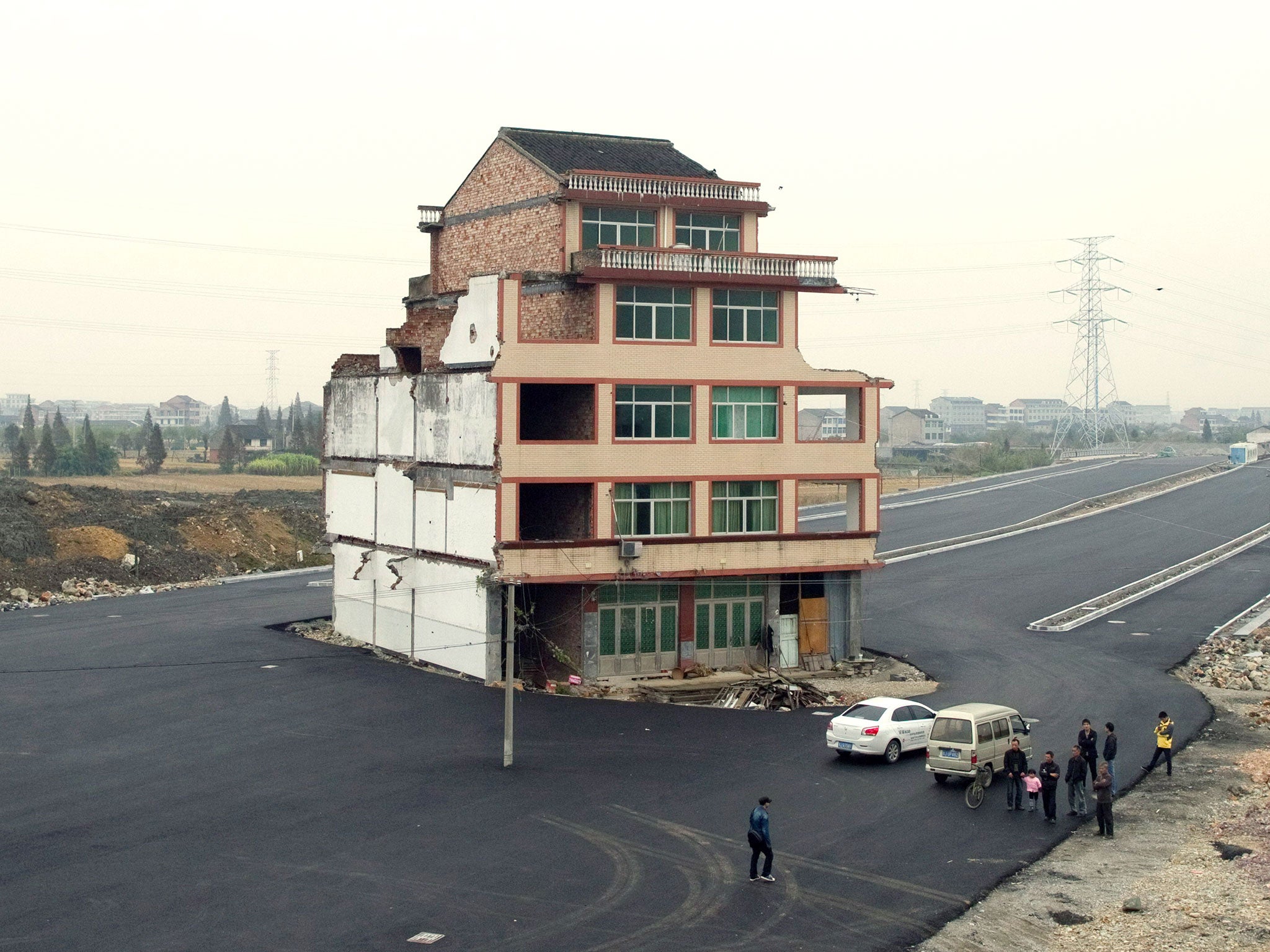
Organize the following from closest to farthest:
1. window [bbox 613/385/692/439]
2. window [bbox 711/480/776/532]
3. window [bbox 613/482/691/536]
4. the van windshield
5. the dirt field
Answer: the van windshield → window [bbox 613/385/692/439] → window [bbox 613/482/691/536] → window [bbox 711/480/776/532] → the dirt field

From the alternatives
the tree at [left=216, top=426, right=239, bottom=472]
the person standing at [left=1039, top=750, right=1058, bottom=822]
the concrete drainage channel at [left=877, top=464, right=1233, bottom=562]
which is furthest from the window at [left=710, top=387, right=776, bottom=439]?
the tree at [left=216, top=426, right=239, bottom=472]

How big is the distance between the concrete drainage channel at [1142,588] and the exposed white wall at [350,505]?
2744 cm

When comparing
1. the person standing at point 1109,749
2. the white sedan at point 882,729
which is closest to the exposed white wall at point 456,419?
the white sedan at point 882,729

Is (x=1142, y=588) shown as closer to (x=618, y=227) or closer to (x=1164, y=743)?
(x=618, y=227)

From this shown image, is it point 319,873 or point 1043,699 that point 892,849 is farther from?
point 1043,699

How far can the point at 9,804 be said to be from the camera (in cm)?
3038

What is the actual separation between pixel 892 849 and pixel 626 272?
23905 mm

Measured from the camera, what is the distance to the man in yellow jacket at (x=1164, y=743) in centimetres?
3378

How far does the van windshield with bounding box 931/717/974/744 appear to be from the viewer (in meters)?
31.8

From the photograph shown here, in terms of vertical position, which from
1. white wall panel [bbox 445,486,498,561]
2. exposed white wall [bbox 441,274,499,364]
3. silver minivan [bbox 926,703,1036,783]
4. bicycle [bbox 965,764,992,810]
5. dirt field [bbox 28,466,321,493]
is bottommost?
bicycle [bbox 965,764,992,810]

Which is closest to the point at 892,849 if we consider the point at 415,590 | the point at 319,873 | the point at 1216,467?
the point at 319,873

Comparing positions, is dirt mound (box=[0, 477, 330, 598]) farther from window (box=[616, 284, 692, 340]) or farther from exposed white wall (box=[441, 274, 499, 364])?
window (box=[616, 284, 692, 340])

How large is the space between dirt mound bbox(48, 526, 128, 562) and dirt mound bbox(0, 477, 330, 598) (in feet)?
0.21

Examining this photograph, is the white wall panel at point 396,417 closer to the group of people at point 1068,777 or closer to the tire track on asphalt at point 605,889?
the tire track on asphalt at point 605,889
